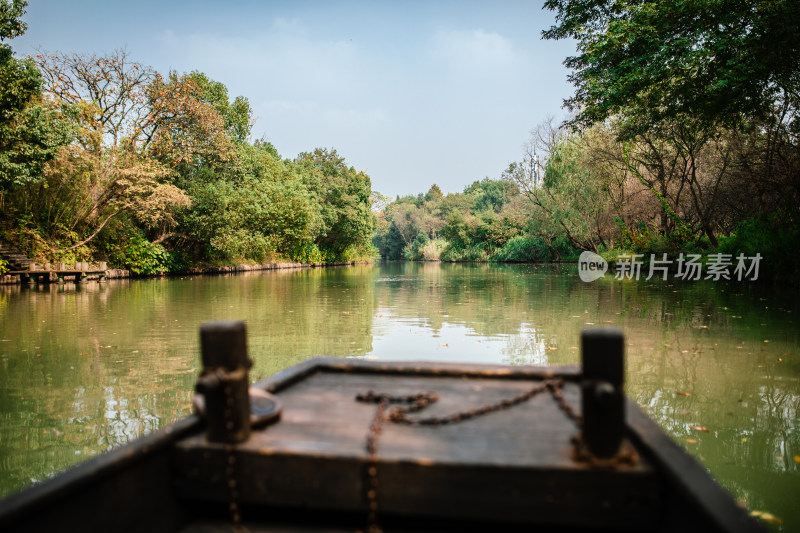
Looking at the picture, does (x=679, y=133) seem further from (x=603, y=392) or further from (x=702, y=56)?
(x=603, y=392)

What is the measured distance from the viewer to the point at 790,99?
1368 cm

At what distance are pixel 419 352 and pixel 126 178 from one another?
18.1 metres

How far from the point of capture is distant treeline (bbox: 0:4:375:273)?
15.3m

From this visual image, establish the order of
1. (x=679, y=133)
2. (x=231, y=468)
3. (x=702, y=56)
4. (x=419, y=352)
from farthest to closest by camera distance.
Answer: (x=679, y=133) < (x=702, y=56) < (x=419, y=352) < (x=231, y=468)

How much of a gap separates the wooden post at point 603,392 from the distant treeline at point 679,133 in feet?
32.3

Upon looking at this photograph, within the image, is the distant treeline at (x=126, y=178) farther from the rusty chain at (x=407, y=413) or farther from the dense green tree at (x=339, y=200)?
the rusty chain at (x=407, y=413)

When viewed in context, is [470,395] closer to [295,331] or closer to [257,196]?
[295,331]

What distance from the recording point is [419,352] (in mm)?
6180

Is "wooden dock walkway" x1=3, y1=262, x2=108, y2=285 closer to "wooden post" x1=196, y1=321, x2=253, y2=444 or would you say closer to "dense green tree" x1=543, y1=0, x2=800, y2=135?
"dense green tree" x1=543, y1=0, x2=800, y2=135

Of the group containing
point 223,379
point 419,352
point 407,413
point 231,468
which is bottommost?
point 419,352

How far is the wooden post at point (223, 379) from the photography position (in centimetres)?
186

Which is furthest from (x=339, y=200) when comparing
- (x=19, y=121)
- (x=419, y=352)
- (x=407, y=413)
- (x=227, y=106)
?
(x=407, y=413)

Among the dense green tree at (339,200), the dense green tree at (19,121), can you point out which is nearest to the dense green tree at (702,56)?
the dense green tree at (19,121)

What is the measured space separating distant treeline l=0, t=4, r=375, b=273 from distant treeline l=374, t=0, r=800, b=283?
15143mm
